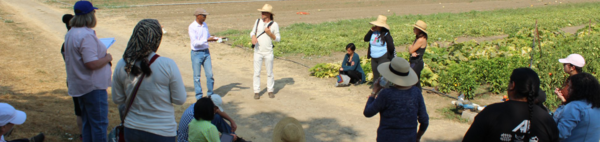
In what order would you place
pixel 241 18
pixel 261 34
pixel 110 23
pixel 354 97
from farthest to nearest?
pixel 241 18 → pixel 110 23 → pixel 354 97 → pixel 261 34

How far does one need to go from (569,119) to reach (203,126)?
11.0 feet

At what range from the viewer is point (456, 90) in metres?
8.73

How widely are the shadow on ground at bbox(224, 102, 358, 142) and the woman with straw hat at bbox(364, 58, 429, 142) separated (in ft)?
8.00

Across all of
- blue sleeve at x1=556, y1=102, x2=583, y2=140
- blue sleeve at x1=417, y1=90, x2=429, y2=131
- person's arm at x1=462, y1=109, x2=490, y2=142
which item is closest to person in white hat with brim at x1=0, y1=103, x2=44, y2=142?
blue sleeve at x1=417, y1=90, x2=429, y2=131

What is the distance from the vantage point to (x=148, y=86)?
339 cm

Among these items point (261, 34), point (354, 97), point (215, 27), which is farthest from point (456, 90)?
point (215, 27)

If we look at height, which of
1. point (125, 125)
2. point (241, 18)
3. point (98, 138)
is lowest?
point (241, 18)

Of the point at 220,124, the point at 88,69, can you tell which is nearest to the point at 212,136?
the point at 220,124

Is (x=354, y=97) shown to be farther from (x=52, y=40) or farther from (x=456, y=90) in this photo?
(x=52, y=40)

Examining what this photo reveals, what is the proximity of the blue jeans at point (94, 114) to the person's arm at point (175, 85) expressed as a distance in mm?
1265

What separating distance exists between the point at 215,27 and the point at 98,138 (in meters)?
16.5

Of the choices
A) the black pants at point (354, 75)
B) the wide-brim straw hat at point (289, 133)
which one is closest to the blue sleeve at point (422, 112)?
the wide-brim straw hat at point (289, 133)

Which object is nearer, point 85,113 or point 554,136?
point 554,136

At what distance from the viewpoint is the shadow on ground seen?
6.42m
